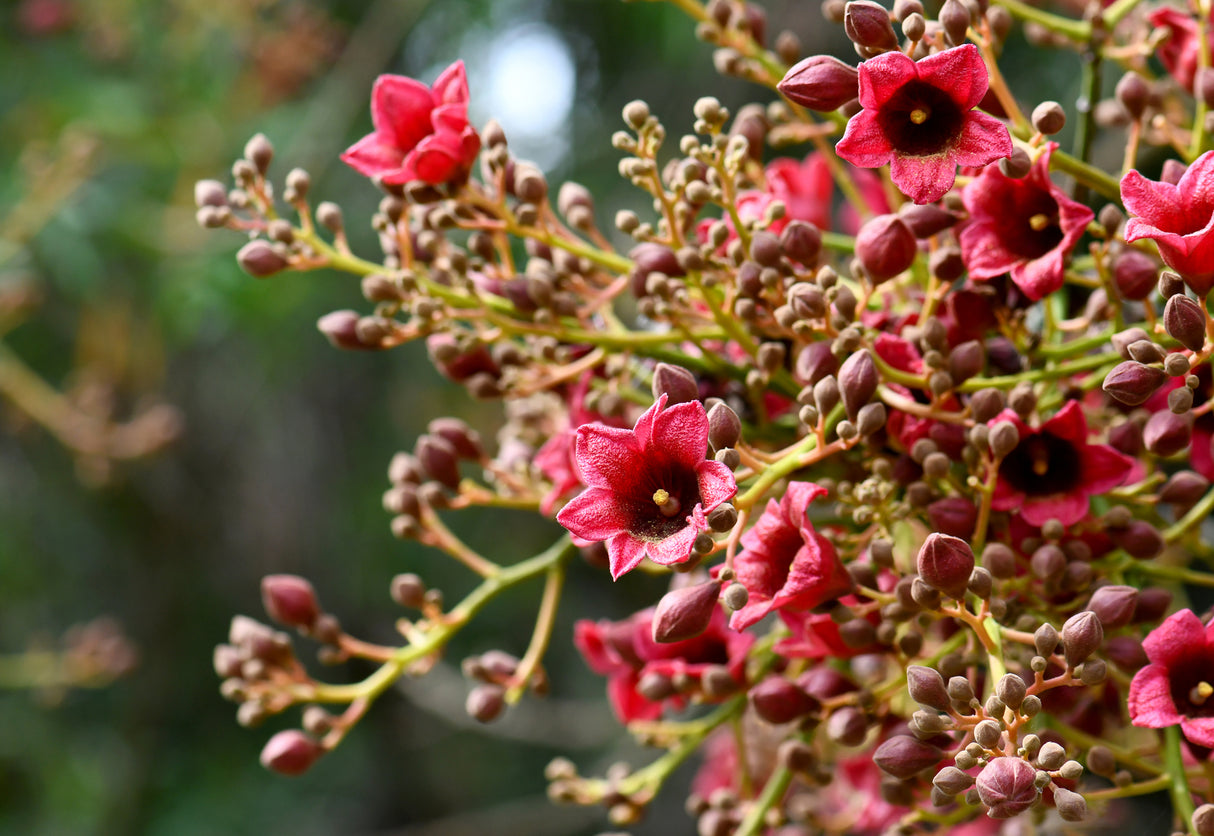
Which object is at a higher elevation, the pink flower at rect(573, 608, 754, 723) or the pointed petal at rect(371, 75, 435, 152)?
the pointed petal at rect(371, 75, 435, 152)

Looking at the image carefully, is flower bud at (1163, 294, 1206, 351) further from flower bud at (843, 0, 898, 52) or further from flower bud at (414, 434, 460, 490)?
flower bud at (414, 434, 460, 490)

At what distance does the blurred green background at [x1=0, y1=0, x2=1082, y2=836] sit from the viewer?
1.69 metres

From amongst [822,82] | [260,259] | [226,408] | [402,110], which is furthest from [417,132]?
[226,408]

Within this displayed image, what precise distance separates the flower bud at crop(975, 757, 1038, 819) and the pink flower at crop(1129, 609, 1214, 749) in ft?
0.26

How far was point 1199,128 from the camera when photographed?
565mm

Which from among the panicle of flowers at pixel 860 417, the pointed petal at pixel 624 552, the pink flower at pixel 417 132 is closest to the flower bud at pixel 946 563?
the panicle of flowers at pixel 860 417

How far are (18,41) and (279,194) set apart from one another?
53 centimetres

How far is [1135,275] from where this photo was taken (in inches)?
20.0

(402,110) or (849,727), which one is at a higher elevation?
(402,110)

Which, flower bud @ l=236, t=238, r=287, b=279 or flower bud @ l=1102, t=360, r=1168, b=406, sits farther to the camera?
flower bud @ l=236, t=238, r=287, b=279

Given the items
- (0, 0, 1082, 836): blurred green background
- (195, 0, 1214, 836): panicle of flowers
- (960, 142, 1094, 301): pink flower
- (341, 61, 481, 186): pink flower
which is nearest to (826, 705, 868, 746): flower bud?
(195, 0, 1214, 836): panicle of flowers

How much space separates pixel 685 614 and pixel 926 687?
10 centimetres

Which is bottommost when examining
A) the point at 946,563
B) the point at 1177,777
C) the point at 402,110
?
the point at 1177,777

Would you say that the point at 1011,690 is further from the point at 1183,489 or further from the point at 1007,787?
the point at 1183,489
